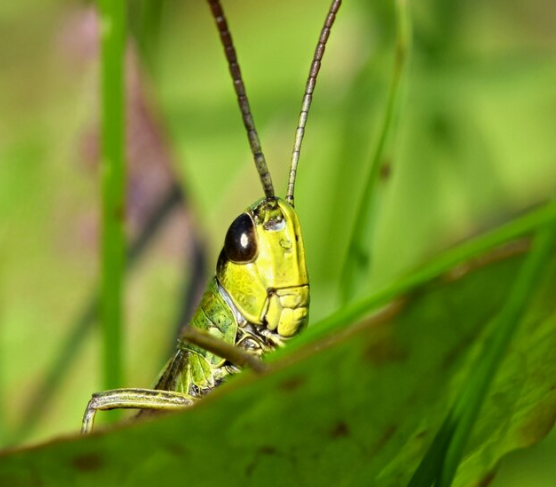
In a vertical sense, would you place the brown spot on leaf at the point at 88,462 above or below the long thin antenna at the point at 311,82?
below

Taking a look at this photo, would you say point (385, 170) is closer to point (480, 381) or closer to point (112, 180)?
point (112, 180)

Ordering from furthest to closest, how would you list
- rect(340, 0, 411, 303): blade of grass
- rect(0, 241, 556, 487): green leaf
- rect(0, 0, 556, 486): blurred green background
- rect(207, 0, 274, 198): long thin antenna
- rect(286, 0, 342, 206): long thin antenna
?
rect(0, 0, 556, 486): blurred green background → rect(340, 0, 411, 303): blade of grass → rect(286, 0, 342, 206): long thin antenna → rect(207, 0, 274, 198): long thin antenna → rect(0, 241, 556, 487): green leaf

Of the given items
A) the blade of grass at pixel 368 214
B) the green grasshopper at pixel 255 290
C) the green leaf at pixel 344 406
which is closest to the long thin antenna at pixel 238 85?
the green grasshopper at pixel 255 290

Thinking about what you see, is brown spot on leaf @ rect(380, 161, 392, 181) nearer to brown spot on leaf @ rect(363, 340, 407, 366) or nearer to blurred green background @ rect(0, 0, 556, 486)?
blurred green background @ rect(0, 0, 556, 486)

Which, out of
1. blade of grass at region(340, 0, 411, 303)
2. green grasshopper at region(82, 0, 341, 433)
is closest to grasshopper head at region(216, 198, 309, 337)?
green grasshopper at region(82, 0, 341, 433)

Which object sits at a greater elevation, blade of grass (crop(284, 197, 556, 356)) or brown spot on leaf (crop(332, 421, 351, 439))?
blade of grass (crop(284, 197, 556, 356))

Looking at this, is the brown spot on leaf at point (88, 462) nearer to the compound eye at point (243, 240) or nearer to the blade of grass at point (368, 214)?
the compound eye at point (243, 240)
